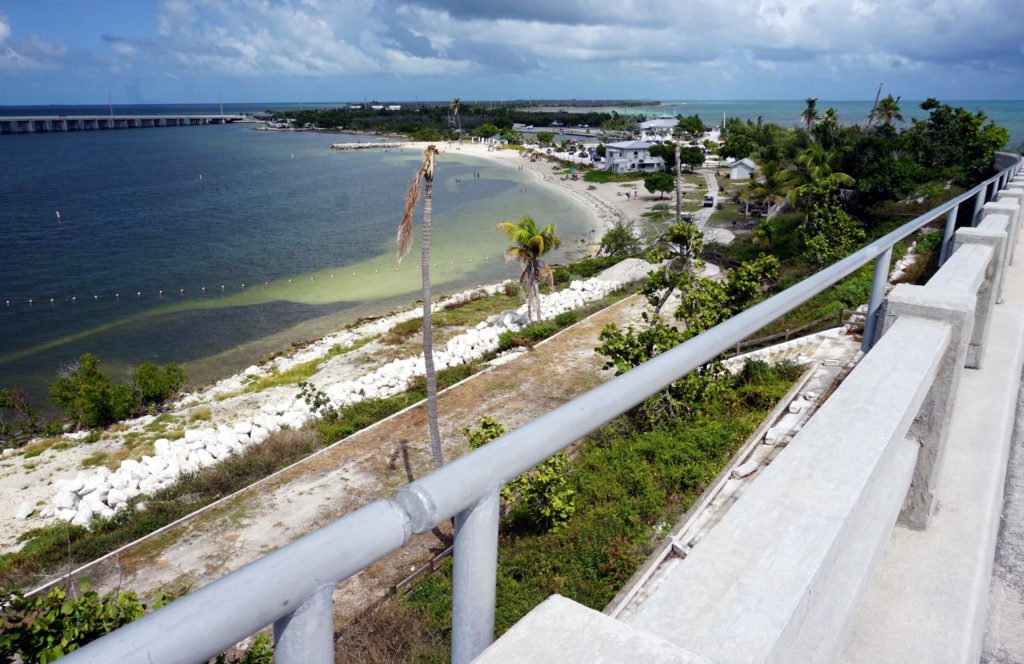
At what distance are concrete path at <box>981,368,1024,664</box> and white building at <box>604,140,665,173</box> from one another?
233ft

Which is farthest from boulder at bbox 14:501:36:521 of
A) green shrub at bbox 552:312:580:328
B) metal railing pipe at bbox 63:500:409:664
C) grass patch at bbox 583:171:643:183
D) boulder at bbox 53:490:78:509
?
grass patch at bbox 583:171:643:183

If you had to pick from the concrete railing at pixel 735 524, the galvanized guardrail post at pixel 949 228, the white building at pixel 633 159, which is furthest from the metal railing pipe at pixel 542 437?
the white building at pixel 633 159

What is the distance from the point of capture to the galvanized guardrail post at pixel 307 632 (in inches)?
37.7

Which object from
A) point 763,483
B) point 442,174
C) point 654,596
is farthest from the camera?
point 442,174

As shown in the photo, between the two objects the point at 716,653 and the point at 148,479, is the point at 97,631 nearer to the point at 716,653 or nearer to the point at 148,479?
the point at 716,653

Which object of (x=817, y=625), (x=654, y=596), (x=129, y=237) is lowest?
(x=129, y=237)

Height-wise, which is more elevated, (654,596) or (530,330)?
(654,596)

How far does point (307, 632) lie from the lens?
984 millimetres

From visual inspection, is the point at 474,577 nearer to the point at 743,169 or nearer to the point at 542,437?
the point at 542,437

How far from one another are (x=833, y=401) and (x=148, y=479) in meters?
16.3

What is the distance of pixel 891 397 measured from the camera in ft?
7.76

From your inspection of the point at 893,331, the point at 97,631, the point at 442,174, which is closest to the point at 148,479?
the point at 97,631

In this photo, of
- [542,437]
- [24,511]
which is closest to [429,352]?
[24,511]

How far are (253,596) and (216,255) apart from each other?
4843cm
